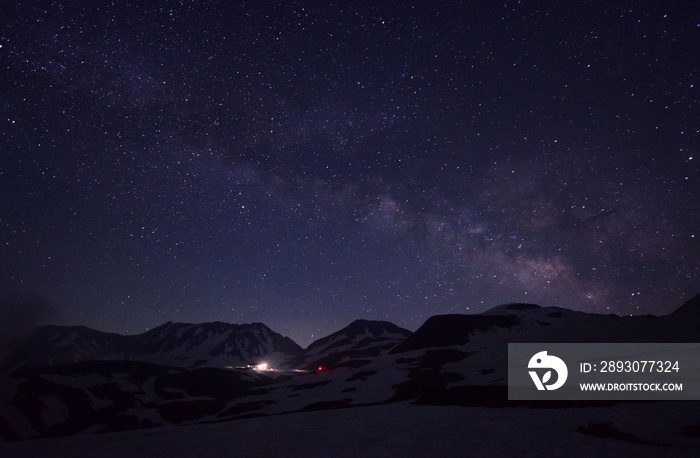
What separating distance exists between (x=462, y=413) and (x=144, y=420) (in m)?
47.0

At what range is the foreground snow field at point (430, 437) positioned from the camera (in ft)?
48.1

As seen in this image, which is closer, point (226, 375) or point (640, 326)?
point (226, 375)

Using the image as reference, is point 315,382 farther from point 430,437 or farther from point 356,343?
point 356,343

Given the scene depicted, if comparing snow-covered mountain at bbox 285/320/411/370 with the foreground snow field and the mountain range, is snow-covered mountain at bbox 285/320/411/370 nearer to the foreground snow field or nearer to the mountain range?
the mountain range

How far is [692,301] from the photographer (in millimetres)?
112125

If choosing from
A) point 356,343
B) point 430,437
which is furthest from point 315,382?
point 356,343

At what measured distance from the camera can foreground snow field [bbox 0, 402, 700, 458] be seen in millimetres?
14672

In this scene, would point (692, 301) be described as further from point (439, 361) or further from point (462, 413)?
point (462, 413)

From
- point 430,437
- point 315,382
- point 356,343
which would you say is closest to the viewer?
point 430,437

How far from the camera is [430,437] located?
17.4m

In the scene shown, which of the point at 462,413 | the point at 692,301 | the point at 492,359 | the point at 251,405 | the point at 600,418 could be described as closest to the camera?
the point at 600,418

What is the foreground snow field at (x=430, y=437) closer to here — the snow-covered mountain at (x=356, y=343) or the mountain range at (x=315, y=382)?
the mountain range at (x=315, y=382)

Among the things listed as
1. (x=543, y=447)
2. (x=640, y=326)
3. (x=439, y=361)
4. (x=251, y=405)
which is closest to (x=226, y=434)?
(x=543, y=447)

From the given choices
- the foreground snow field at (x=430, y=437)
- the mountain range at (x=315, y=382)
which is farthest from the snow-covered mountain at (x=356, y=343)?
the foreground snow field at (x=430, y=437)
